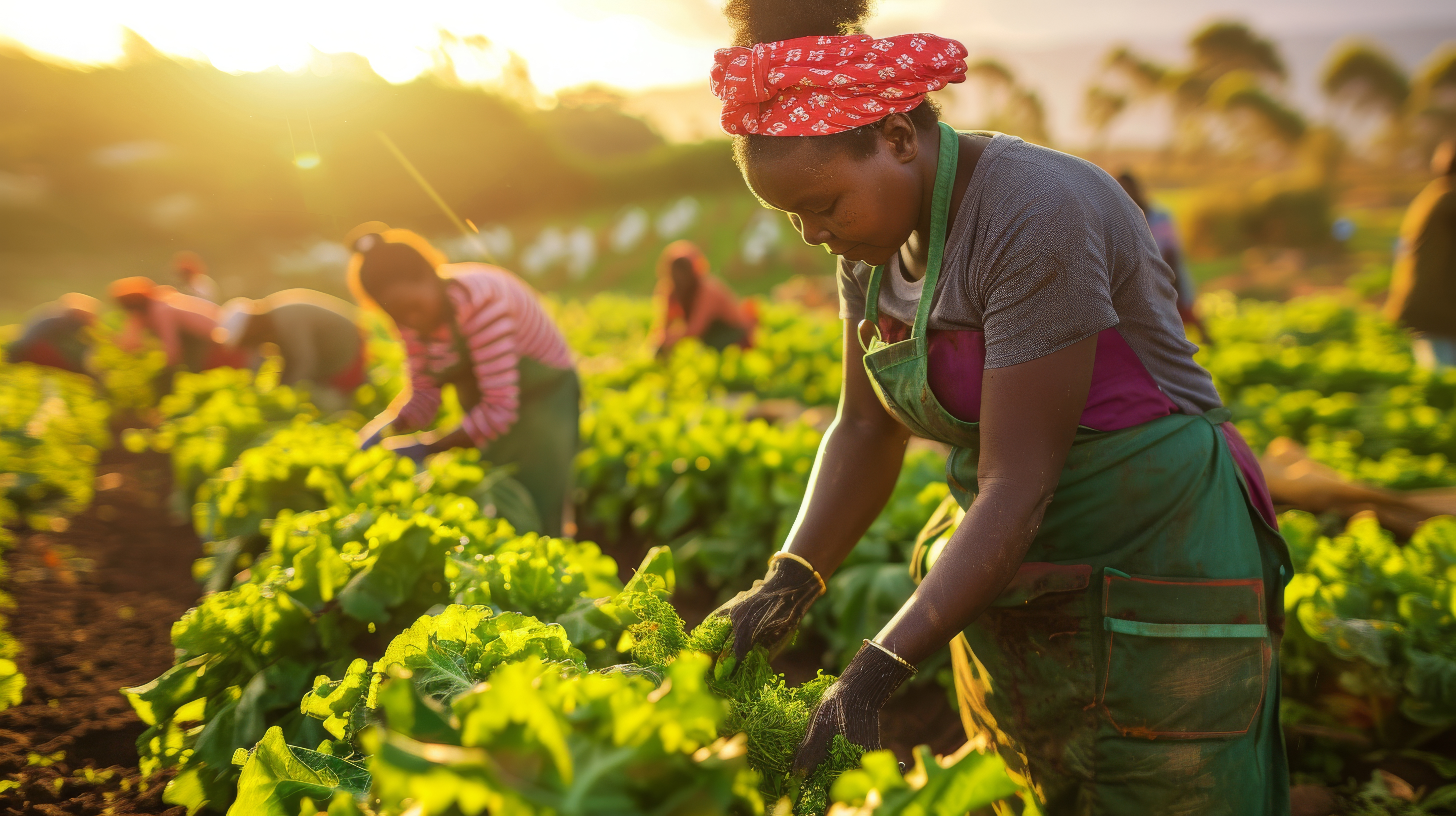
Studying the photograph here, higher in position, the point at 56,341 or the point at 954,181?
the point at 954,181

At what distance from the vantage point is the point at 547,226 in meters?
45.6

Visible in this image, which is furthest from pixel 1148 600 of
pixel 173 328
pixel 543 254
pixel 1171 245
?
pixel 543 254

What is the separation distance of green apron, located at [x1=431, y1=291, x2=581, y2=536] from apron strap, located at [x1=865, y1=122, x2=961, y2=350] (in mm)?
2668

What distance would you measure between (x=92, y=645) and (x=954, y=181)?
13.1ft

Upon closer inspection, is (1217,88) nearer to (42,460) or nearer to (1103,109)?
(1103,109)

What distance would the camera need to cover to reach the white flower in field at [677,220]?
40000 mm

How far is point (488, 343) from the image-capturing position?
11.9 ft

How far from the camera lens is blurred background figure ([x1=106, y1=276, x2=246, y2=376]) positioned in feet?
25.8

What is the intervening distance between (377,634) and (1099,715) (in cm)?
174

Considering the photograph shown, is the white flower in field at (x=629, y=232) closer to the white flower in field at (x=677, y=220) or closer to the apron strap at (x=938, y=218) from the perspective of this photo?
the white flower in field at (x=677, y=220)

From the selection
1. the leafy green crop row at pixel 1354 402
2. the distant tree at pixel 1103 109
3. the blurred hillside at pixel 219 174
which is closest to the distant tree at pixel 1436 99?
the distant tree at pixel 1103 109

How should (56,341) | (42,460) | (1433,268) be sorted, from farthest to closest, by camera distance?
(56,341), (1433,268), (42,460)

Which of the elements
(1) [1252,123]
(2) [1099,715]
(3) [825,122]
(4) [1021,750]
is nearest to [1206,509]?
(2) [1099,715]

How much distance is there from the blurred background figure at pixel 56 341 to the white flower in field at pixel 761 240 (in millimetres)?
23523
